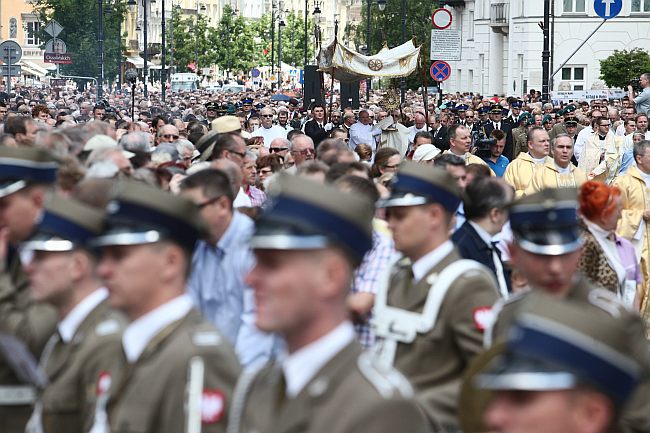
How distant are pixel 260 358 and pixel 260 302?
3528mm

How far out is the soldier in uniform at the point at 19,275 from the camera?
17.8 ft

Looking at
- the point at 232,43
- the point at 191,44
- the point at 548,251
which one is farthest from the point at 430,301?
the point at 191,44

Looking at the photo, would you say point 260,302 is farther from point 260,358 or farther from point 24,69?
point 24,69

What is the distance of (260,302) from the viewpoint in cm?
387

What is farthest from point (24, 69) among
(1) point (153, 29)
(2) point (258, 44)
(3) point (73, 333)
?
(3) point (73, 333)

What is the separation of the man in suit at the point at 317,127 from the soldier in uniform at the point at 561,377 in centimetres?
2086

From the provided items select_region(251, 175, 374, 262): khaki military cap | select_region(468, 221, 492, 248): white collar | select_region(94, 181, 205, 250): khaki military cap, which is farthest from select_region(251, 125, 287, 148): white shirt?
select_region(251, 175, 374, 262): khaki military cap

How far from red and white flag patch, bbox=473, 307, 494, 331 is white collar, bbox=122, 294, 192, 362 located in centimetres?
164

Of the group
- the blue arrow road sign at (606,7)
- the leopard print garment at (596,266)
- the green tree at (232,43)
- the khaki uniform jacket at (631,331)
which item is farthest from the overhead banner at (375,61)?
the green tree at (232,43)

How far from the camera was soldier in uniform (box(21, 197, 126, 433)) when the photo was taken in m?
5.04

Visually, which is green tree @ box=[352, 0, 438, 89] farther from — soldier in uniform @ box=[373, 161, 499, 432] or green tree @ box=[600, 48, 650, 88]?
soldier in uniform @ box=[373, 161, 499, 432]

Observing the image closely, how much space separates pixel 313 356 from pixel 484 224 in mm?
4557

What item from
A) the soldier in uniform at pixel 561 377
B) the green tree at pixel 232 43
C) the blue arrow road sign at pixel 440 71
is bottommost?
the soldier in uniform at pixel 561 377

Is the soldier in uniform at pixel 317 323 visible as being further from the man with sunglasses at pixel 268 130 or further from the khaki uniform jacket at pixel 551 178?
the man with sunglasses at pixel 268 130
